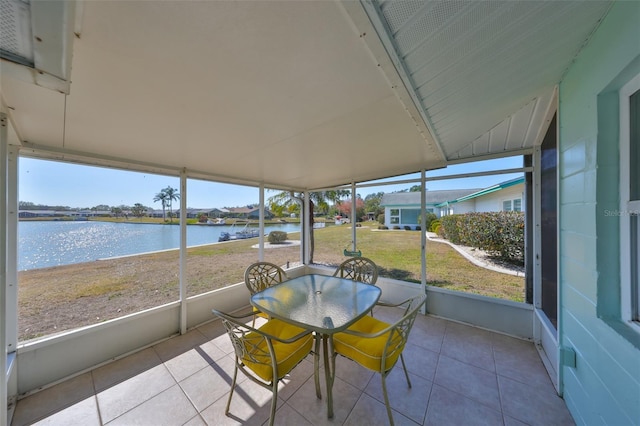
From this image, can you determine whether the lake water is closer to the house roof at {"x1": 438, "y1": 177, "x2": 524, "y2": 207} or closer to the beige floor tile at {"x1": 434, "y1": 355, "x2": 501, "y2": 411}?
the beige floor tile at {"x1": 434, "y1": 355, "x2": 501, "y2": 411}

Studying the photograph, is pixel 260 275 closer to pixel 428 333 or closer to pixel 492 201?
pixel 428 333

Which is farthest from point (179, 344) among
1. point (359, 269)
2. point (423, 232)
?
point (423, 232)

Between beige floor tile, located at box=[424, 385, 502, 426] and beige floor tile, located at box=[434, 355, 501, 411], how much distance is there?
0.06 metres

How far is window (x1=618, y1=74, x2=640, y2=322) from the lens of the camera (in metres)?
0.94

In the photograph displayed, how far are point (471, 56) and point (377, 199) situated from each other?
166 inches

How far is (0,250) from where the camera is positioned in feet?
4.08

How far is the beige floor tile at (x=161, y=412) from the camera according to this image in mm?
1526

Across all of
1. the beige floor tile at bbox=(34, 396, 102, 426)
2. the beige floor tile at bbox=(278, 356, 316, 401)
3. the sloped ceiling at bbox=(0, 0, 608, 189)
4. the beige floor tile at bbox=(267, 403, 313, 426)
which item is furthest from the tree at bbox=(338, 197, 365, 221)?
the beige floor tile at bbox=(34, 396, 102, 426)

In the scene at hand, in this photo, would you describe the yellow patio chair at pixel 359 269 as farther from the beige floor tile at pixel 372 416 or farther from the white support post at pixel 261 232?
the white support post at pixel 261 232

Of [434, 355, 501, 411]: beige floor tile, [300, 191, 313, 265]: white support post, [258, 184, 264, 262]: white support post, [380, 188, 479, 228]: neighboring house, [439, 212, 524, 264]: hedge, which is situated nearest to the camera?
[434, 355, 501, 411]: beige floor tile

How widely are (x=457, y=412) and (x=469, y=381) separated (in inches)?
15.7

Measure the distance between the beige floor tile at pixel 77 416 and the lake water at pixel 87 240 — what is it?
1285 millimetres

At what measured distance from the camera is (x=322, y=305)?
1819mm

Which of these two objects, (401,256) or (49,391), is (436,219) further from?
(49,391)
